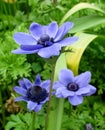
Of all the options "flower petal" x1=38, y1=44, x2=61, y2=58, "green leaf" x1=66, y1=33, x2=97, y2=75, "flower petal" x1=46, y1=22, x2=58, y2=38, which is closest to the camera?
"flower petal" x1=38, y1=44, x2=61, y2=58

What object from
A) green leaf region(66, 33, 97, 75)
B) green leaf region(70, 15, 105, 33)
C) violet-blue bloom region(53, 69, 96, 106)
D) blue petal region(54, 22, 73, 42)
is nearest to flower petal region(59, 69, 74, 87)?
violet-blue bloom region(53, 69, 96, 106)

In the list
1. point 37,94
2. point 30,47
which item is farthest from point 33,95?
point 30,47

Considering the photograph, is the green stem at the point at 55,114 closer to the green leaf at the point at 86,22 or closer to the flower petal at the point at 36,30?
the flower petal at the point at 36,30

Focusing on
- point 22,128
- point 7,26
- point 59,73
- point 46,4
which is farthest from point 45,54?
point 7,26

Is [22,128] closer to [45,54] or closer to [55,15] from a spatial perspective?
[45,54]

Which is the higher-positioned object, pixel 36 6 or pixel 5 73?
pixel 36 6

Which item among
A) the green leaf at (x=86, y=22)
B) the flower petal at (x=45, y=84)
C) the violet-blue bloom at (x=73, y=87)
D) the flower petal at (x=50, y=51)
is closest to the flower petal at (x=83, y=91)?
the violet-blue bloom at (x=73, y=87)

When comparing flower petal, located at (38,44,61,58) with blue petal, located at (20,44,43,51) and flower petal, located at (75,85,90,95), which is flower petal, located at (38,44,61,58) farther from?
flower petal, located at (75,85,90,95)

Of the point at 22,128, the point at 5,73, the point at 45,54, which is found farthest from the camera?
the point at 5,73
